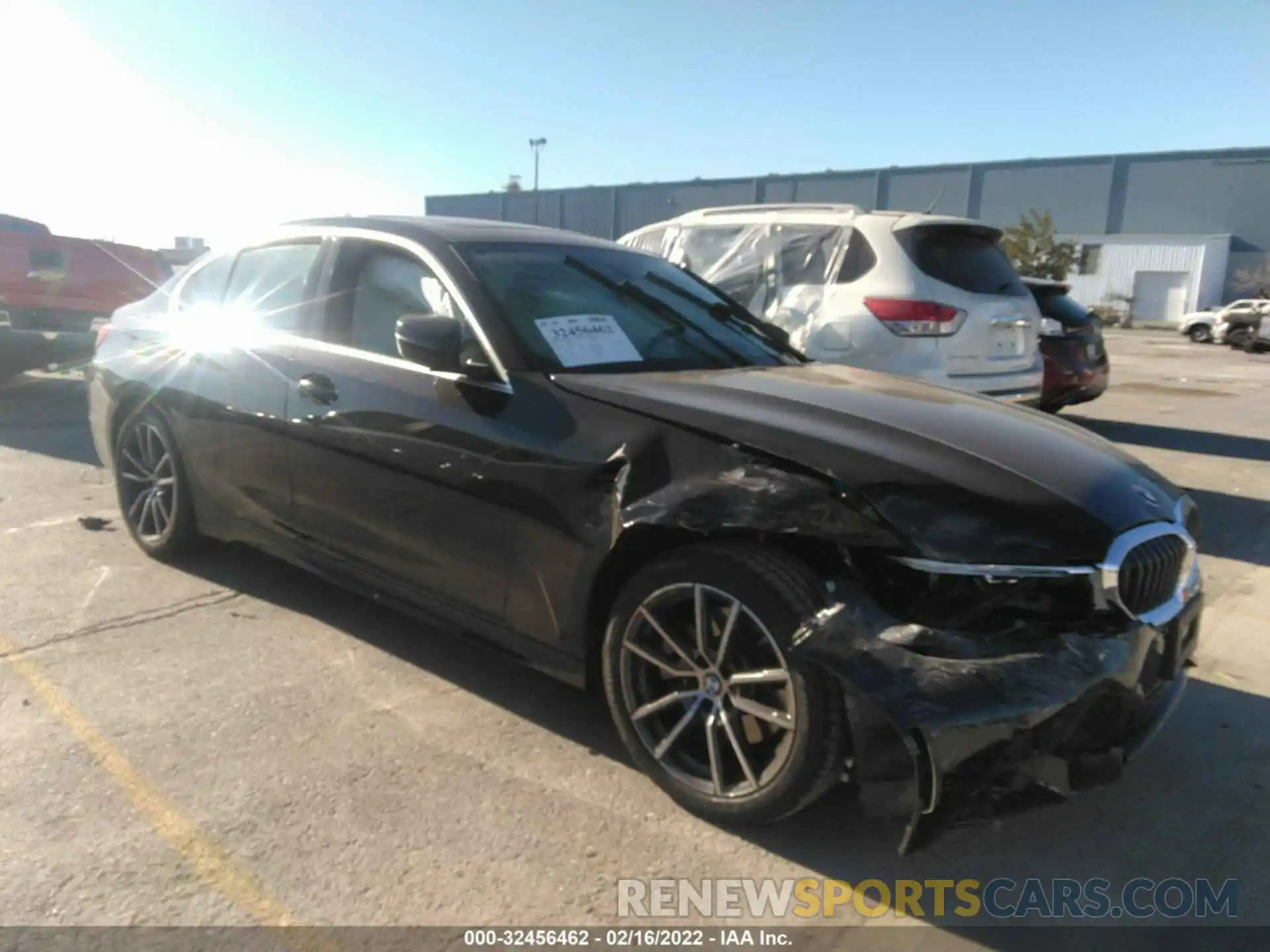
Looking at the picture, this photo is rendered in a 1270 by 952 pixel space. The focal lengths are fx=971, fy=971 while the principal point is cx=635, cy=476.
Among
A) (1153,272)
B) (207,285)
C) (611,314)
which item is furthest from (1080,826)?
(1153,272)

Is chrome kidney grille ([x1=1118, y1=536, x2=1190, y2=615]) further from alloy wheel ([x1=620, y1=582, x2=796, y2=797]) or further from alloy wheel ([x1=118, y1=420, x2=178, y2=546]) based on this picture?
alloy wheel ([x1=118, y1=420, x2=178, y2=546])

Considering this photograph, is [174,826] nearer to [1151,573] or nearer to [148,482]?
[148,482]

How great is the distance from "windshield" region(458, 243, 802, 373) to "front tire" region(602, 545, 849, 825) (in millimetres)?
884

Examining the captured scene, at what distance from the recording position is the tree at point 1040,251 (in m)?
41.9

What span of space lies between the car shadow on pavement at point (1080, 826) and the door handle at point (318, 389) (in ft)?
3.42

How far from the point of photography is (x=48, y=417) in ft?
28.9

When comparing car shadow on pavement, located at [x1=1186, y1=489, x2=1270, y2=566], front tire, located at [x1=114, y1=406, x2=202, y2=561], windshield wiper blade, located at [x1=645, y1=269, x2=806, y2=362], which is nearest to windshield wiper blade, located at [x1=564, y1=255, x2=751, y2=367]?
windshield wiper blade, located at [x1=645, y1=269, x2=806, y2=362]

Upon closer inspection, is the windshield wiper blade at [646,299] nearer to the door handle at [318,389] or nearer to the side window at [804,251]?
the door handle at [318,389]

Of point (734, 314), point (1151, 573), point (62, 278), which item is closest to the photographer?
point (1151, 573)

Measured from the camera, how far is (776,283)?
6617mm

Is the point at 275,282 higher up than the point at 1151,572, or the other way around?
the point at 275,282

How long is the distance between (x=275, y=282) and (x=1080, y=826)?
A: 3641mm

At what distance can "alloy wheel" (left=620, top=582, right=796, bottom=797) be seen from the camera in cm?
252

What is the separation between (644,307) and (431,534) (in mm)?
1199
